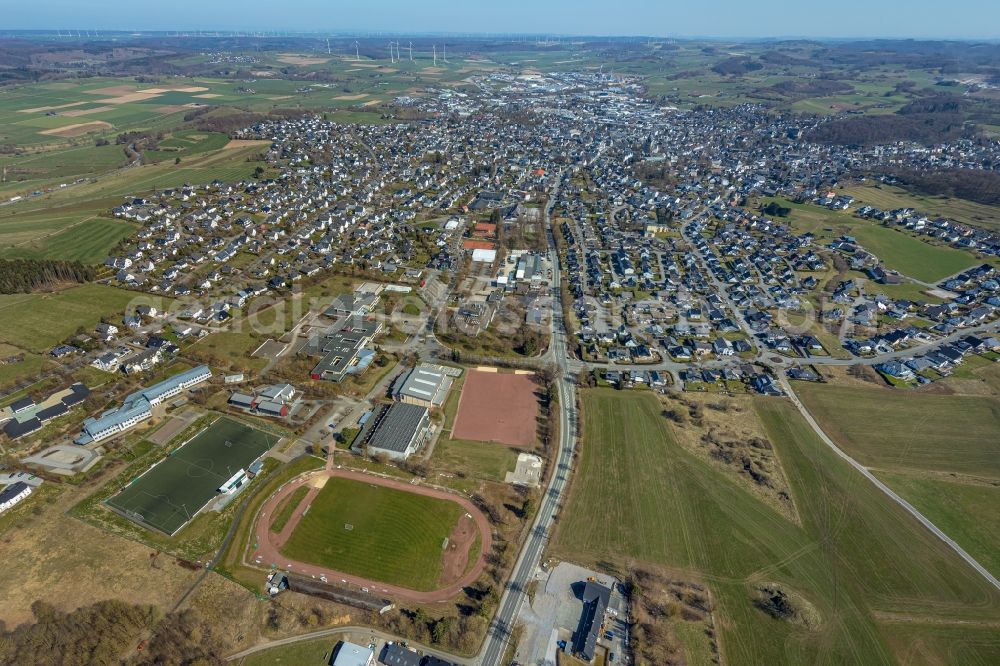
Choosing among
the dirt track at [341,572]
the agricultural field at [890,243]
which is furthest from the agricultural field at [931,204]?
the dirt track at [341,572]

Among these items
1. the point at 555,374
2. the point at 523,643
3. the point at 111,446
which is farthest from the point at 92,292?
the point at 523,643

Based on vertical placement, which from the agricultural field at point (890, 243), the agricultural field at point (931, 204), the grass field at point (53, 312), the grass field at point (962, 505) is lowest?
the grass field at point (962, 505)

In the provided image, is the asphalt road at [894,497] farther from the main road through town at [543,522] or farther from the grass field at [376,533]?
the grass field at [376,533]

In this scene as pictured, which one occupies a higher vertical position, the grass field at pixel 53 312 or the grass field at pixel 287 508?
the grass field at pixel 53 312

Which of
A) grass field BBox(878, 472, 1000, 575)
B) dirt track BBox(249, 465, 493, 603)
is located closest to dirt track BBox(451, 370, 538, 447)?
dirt track BBox(249, 465, 493, 603)

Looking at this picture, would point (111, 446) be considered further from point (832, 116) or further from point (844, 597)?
point (832, 116)

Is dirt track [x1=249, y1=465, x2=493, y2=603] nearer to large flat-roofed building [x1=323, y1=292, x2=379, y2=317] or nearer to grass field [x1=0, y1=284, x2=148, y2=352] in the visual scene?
large flat-roofed building [x1=323, y1=292, x2=379, y2=317]
